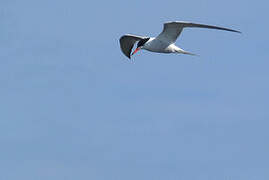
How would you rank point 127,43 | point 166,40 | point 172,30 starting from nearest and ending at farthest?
point 172,30
point 166,40
point 127,43

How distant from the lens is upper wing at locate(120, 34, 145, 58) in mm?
41719

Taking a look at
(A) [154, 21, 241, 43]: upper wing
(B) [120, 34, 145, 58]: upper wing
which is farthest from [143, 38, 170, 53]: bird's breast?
(B) [120, 34, 145, 58]: upper wing

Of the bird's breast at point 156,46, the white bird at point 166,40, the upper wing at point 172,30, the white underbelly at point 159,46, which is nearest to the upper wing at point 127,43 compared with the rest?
the white bird at point 166,40

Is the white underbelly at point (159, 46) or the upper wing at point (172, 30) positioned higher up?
the upper wing at point (172, 30)

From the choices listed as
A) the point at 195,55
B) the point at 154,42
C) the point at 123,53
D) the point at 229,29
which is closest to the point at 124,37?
the point at 123,53

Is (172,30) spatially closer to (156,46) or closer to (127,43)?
(156,46)

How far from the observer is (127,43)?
42.3 meters

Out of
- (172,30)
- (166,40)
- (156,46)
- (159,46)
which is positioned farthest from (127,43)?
(172,30)

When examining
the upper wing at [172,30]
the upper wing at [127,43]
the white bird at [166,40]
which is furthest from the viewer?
the upper wing at [127,43]

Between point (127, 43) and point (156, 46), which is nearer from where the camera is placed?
Result: point (156, 46)

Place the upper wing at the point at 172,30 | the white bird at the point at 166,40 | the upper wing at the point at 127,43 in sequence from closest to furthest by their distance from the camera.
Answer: the upper wing at the point at 172,30 → the white bird at the point at 166,40 → the upper wing at the point at 127,43

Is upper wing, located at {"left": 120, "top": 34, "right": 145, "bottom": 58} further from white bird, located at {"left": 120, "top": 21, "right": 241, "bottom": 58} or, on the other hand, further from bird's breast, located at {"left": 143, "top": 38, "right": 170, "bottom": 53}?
bird's breast, located at {"left": 143, "top": 38, "right": 170, "bottom": 53}

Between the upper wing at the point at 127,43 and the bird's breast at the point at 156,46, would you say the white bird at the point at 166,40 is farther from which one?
the upper wing at the point at 127,43

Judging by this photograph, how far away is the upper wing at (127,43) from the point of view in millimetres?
41719
